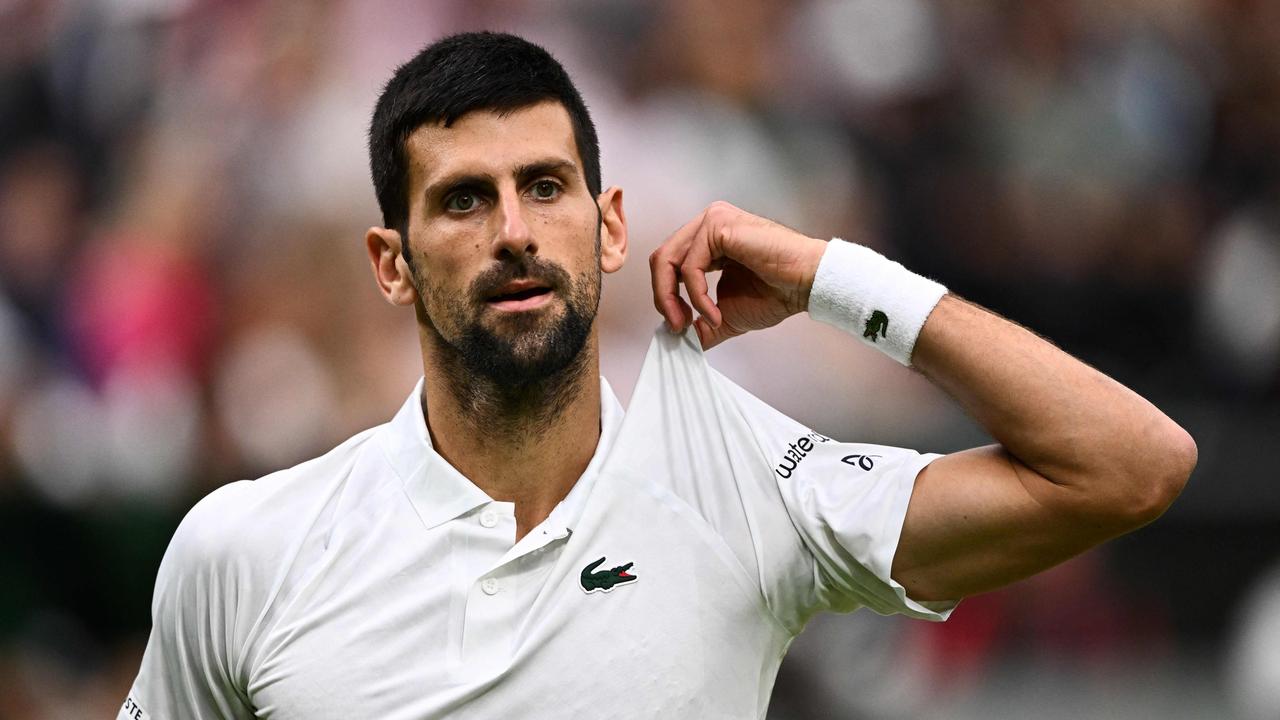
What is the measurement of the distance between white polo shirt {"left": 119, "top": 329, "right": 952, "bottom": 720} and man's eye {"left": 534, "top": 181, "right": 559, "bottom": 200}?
0.42 meters

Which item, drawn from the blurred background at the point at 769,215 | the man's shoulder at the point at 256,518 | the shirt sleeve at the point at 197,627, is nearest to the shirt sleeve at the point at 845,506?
the man's shoulder at the point at 256,518

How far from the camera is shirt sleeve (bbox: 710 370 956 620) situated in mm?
2271

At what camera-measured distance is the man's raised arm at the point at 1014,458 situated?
2.19m

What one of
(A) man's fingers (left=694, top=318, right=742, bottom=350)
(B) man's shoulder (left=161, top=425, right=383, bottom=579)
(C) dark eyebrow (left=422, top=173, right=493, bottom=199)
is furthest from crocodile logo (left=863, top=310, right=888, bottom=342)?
(B) man's shoulder (left=161, top=425, right=383, bottom=579)

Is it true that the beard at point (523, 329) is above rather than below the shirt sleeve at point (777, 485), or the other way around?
above

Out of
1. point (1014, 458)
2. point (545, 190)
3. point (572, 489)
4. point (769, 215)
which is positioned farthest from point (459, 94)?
point (769, 215)

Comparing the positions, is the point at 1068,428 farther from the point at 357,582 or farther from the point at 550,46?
the point at 550,46

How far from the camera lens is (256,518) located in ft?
7.85

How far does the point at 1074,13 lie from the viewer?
557 cm

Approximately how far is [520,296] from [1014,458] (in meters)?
0.86

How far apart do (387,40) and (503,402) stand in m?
3.14

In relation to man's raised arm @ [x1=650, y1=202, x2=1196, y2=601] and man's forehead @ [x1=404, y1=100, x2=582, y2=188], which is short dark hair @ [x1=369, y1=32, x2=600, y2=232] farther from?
man's raised arm @ [x1=650, y1=202, x2=1196, y2=601]

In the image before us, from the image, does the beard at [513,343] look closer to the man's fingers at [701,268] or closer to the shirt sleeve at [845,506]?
the man's fingers at [701,268]

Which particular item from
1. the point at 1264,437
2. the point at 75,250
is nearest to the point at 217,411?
the point at 75,250
